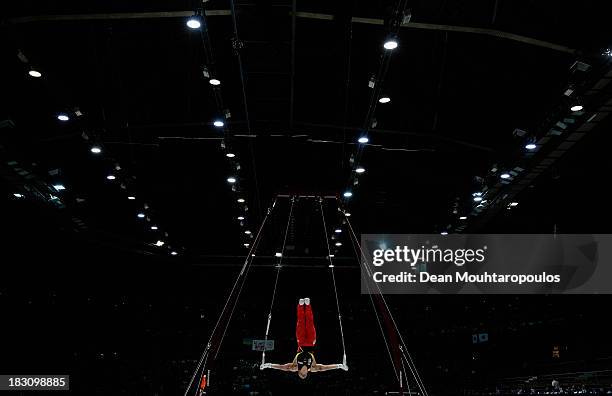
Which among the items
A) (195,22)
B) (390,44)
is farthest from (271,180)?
(195,22)

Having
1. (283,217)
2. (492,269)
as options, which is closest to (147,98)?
(283,217)

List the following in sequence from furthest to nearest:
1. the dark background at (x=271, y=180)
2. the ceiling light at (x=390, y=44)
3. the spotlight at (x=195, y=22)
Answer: the dark background at (x=271, y=180) < the ceiling light at (x=390, y=44) < the spotlight at (x=195, y=22)

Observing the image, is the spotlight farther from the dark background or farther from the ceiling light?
the ceiling light

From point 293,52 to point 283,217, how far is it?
36.1 feet

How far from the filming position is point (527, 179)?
15125 millimetres

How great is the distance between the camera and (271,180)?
1820 cm

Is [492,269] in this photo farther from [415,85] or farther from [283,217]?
[415,85]

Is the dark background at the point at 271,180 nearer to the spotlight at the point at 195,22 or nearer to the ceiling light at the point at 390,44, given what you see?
the ceiling light at the point at 390,44

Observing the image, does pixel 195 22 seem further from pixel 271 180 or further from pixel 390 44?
pixel 271 180

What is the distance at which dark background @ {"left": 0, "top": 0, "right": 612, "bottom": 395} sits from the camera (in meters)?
11.3

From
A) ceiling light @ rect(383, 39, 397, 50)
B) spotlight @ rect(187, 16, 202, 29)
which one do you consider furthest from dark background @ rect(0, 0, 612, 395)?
spotlight @ rect(187, 16, 202, 29)

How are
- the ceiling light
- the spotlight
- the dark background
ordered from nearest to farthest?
1. the spotlight
2. the ceiling light
3. the dark background

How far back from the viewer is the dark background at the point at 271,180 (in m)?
11.3

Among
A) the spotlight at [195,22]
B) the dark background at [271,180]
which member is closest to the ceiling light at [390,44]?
the dark background at [271,180]
